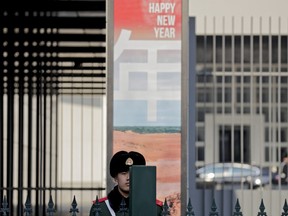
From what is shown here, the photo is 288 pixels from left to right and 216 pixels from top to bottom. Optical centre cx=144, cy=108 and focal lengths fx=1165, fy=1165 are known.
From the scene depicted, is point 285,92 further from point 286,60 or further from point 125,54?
point 125,54

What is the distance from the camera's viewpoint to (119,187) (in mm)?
6242

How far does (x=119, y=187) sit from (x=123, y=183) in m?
0.03

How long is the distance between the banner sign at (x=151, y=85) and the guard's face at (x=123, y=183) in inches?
138

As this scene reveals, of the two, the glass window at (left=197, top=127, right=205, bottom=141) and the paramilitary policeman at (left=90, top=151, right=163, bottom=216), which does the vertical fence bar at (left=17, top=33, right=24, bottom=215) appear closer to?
the glass window at (left=197, top=127, right=205, bottom=141)

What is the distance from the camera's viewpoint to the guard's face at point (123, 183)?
6219mm

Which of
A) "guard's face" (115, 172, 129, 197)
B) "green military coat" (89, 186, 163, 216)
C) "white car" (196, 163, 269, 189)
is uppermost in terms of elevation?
"guard's face" (115, 172, 129, 197)

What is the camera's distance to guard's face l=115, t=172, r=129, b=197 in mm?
6219

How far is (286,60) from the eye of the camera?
11.1 metres

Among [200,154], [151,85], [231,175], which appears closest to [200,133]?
[200,154]

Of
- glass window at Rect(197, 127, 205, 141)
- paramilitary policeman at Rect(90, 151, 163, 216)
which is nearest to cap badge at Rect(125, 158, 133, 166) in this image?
paramilitary policeman at Rect(90, 151, 163, 216)

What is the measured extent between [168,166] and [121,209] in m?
3.73

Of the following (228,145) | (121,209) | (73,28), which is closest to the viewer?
(121,209)

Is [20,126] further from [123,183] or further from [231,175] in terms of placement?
[123,183]

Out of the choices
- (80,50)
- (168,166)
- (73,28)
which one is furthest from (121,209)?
(80,50)
